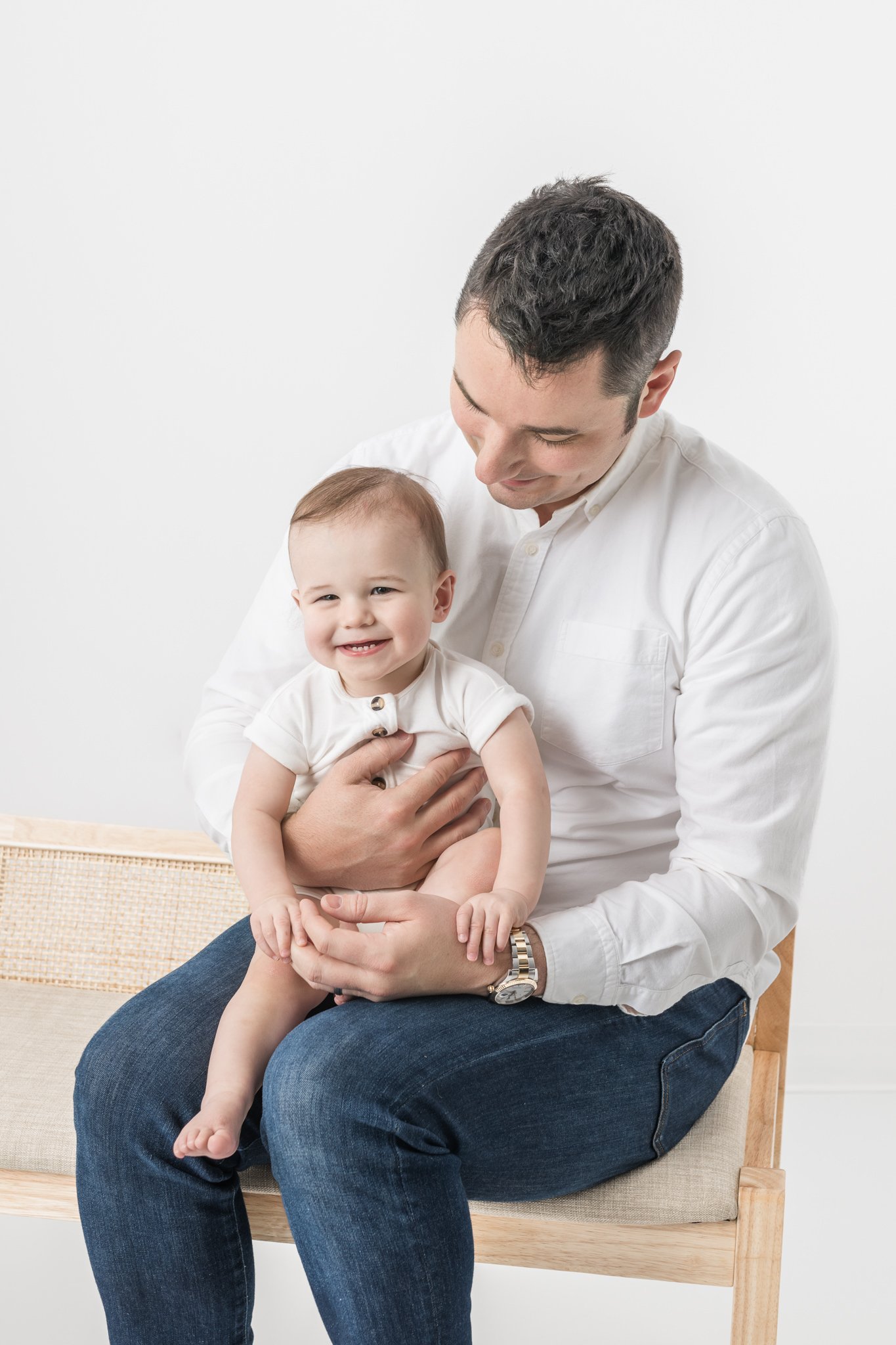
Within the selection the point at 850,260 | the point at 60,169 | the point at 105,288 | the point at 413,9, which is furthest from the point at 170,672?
the point at 850,260

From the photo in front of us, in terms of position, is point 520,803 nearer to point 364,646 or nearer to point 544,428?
point 364,646

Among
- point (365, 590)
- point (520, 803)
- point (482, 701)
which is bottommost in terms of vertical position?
point (520, 803)

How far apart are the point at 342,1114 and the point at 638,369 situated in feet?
2.77

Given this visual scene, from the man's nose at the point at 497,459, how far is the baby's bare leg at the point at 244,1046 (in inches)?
24.3

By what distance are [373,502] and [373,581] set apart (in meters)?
0.10

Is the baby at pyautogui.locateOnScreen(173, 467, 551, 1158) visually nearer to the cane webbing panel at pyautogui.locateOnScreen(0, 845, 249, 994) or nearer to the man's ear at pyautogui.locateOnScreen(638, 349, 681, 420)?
the man's ear at pyautogui.locateOnScreen(638, 349, 681, 420)

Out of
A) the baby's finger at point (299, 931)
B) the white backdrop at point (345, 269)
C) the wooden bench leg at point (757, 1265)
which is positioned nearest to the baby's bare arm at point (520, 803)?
the baby's finger at point (299, 931)

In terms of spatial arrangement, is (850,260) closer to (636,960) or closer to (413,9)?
(413,9)

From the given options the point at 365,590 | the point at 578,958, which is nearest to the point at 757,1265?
the point at 578,958

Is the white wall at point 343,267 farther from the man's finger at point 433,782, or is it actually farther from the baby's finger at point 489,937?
the baby's finger at point 489,937

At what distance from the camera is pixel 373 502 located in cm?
157

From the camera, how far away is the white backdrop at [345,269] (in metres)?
2.72

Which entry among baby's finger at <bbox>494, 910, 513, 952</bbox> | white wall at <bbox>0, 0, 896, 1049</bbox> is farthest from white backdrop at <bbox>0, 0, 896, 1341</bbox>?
baby's finger at <bbox>494, 910, 513, 952</bbox>

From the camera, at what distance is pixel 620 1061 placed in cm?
151
